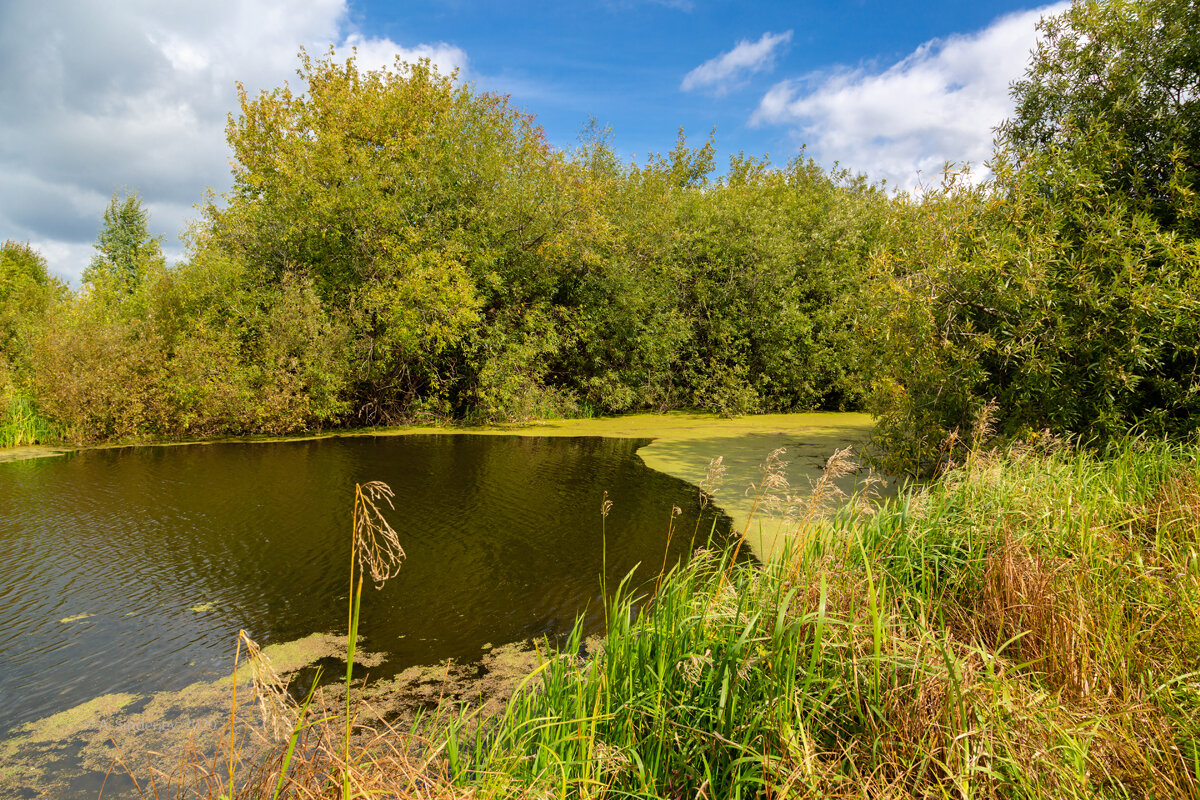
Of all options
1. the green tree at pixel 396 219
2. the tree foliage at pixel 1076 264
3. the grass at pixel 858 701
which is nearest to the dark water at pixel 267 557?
the grass at pixel 858 701

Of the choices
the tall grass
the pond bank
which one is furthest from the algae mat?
the tall grass

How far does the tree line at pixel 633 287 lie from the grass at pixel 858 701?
8.19ft

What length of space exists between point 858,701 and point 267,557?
5.94m

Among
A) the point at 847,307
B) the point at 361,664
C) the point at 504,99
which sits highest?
the point at 504,99

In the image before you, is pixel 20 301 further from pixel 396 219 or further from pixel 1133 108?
pixel 1133 108

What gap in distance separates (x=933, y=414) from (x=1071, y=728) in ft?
19.4

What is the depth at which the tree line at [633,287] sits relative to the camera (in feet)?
20.7

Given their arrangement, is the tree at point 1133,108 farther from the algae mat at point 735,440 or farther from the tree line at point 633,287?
the algae mat at point 735,440

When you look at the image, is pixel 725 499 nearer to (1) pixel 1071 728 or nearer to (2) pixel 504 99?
(1) pixel 1071 728

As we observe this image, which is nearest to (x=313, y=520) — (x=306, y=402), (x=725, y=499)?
(x=725, y=499)

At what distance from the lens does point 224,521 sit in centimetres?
740

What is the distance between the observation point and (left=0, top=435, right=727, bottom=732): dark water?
449cm

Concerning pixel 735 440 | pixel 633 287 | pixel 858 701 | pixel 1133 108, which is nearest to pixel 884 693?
pixel 858 701

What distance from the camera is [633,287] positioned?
1789cm
